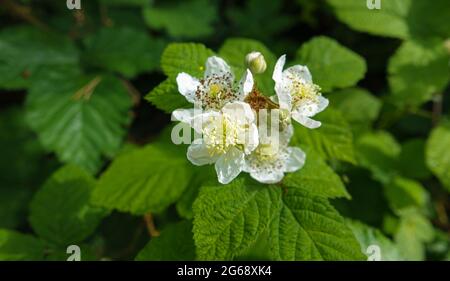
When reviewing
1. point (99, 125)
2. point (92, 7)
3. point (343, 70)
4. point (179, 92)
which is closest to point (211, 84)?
point (179, 92)

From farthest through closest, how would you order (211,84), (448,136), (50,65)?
(50,65) < (448,136) < (211,84)

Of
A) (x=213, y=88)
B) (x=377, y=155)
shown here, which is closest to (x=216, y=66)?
(x=213, y=88)

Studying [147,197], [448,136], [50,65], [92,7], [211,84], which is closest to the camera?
[211,84]

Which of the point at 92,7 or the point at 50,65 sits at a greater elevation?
the point at 92,7

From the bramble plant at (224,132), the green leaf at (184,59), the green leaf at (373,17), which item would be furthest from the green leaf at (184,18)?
the green leaf at (184,59)

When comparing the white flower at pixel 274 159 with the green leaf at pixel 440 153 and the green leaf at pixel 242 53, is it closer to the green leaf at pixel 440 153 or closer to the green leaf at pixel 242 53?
the green leaf at pixel 242 53

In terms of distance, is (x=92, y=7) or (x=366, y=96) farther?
(x=92, y=7)

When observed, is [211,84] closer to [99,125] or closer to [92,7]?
[99,125]
